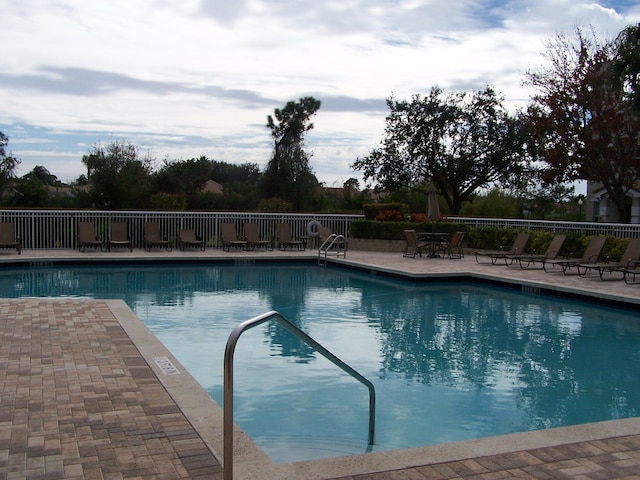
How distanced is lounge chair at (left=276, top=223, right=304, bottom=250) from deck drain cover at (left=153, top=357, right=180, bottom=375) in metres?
13.3

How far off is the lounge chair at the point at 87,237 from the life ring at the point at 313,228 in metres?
5.97

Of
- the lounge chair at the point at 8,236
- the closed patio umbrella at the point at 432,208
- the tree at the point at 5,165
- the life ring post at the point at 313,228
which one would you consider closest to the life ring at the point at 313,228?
the life ring post at the point at 313,228

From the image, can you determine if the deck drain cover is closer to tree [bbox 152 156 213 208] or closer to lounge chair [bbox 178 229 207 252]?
lounge chair [bbox 178 229 207 252]

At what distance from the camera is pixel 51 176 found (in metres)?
54.2

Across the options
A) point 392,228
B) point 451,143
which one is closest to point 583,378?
point 392,228

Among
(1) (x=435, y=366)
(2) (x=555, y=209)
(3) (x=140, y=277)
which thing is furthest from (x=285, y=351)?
(2) (x=555, y=209)

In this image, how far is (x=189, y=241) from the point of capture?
18469 mm

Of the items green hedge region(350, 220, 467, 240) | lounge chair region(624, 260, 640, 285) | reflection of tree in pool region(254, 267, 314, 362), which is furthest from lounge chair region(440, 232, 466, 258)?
lounge chair region(624, 260, 640, 285)

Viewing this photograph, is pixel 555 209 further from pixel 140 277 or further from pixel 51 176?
pixel 51 176

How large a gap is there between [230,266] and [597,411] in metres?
11.8

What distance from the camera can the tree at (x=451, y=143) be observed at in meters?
29.2

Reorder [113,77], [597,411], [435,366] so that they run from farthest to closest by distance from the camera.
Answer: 1. [113,77]
2. [435,366]
3. [597,411]

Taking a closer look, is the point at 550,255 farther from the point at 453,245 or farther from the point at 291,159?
the point at 291,159

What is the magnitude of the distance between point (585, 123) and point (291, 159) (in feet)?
46.1
